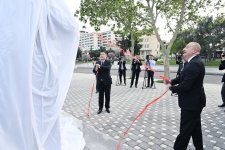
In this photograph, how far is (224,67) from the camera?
6820 millimetres

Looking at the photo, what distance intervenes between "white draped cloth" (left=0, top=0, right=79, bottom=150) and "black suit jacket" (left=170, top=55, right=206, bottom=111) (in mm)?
1942

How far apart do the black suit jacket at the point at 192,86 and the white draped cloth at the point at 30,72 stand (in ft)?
6.37

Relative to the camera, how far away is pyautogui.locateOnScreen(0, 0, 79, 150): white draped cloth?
6.28 ft

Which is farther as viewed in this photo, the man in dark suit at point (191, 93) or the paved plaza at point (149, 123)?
the paved plaza at point (149, 123)

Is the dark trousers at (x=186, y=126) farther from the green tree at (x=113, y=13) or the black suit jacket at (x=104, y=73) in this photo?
the green tree at (x=113, y=13)

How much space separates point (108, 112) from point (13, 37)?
16.4ft

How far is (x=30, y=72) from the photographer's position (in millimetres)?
1972

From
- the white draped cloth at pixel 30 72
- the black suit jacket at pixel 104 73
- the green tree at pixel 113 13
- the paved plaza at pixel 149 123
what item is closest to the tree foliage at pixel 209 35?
the green tree at pixel 113 13

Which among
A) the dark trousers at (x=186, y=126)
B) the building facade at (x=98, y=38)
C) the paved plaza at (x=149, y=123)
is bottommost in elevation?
the paved plaza at (x=149, y=123)

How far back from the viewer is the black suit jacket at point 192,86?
3408 mm

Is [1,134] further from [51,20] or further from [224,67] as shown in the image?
[224,67]

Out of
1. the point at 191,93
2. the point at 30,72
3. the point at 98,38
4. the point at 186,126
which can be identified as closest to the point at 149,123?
the point at 186,126

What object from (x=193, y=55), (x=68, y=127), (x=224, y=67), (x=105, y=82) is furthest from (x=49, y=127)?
(x=224, y=67)

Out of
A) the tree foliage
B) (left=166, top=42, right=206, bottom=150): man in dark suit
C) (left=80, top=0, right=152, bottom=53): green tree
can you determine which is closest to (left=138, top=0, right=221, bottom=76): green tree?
(left=80, top=0, right=152, bottom=53): green tree
